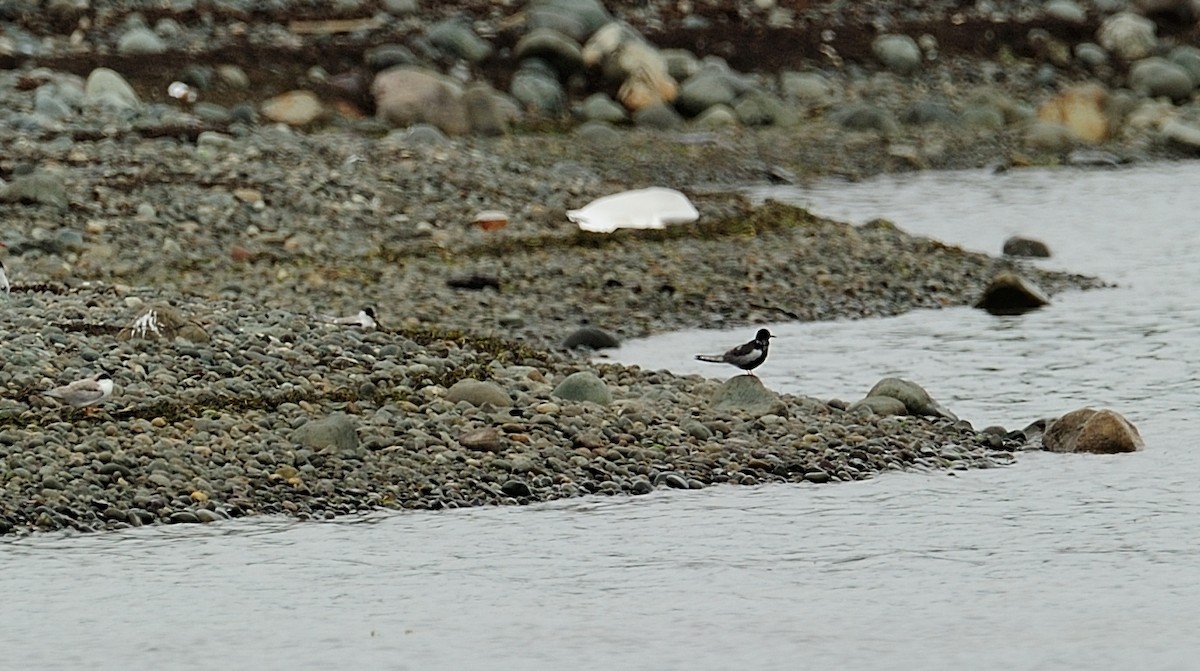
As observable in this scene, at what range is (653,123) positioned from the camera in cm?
2831

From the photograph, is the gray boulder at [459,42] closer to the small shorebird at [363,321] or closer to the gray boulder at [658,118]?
the gray boulder at [658,118]

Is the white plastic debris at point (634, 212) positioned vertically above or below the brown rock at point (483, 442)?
below

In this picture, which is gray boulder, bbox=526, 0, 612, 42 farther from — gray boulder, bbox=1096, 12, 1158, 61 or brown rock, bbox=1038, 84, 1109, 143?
gray boulder, bbox=1096, 12, 1158, 61

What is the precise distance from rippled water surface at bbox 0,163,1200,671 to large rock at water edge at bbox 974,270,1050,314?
15.0ft

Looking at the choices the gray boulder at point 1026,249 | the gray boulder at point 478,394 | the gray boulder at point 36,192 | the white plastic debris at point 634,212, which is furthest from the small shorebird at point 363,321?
the gray boulder at point 1026,249

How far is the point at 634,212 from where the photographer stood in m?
19.6

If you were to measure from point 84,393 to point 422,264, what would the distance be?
6769 millimetres

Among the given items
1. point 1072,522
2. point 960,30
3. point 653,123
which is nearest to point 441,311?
point 1072,522

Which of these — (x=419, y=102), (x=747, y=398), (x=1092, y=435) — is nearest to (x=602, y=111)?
(x=419, y=102)

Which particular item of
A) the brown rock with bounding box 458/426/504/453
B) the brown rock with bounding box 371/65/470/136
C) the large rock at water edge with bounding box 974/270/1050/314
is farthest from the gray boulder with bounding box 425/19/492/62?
the brown rock with bounding box 458/426/504/453

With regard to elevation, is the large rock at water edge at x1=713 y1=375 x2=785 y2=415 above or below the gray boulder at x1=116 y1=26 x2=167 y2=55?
above

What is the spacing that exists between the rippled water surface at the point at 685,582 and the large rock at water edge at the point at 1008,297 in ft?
15.0

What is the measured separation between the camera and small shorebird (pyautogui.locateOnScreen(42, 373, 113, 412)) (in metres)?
11.2

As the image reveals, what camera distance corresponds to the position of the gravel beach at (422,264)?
1116cm
